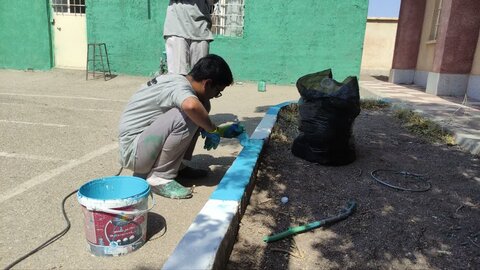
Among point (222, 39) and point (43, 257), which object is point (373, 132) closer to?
point (43, 257)

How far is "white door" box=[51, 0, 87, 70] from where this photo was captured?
10953mm

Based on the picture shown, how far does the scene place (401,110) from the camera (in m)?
6.14

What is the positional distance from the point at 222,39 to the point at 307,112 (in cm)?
721

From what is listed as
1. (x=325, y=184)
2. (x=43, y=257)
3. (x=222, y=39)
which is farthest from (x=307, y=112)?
(x=222, y=39)

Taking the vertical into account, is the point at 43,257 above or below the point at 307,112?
below

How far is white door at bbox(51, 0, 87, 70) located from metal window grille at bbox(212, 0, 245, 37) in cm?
390

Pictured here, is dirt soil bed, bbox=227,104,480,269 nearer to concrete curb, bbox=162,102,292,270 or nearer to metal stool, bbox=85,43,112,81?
concrete curb, bbox=162,102,292,270

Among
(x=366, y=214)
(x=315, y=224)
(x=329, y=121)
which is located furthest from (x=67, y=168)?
(x=366, y=214)

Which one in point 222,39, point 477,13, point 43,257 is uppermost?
point 477,13

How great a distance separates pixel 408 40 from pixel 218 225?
11.6 m

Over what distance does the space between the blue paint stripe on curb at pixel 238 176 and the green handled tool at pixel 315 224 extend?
1.10 feet

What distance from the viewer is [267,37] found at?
10.3 metres

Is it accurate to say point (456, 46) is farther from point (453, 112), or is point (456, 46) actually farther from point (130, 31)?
point (130, 31)

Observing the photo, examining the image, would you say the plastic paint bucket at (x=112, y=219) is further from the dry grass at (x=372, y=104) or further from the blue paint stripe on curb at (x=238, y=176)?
the dry grass at (x=372, y=104)
